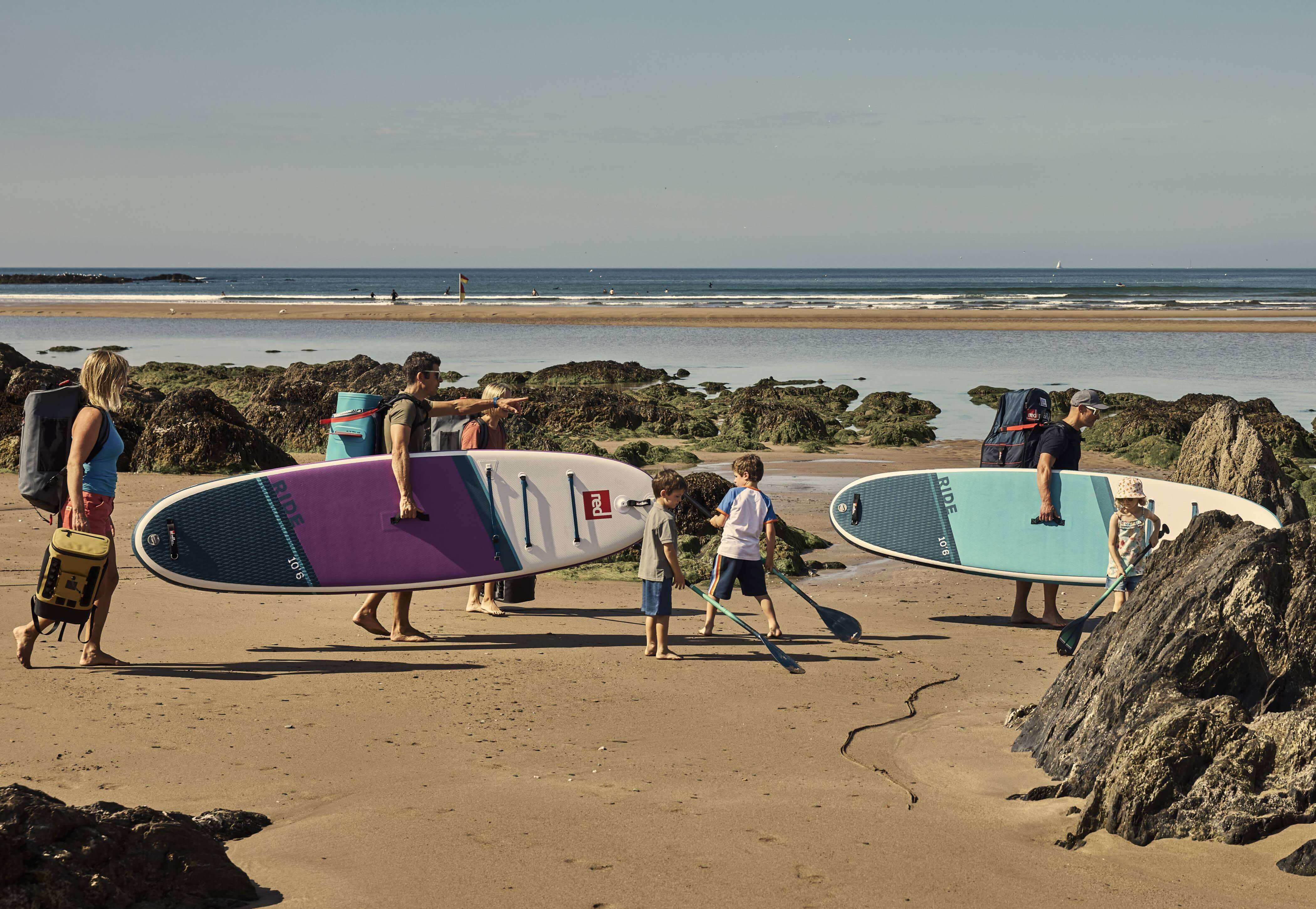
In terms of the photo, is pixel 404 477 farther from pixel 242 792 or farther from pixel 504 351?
pixel 504 351

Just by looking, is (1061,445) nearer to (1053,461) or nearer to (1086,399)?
(1053,461)

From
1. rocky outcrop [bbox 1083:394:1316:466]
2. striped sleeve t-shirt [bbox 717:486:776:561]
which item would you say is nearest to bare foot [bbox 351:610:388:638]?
striped sleeve t-shirt [bbox 717:486:776:561]

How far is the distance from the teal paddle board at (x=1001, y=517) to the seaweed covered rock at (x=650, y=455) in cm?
689

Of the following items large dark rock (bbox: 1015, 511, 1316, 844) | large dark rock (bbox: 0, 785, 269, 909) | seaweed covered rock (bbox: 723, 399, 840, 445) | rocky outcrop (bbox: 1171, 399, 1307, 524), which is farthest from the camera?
seaweed covered rock (bbox: 723, 399, 840, 445)

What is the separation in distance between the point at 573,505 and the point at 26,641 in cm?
384

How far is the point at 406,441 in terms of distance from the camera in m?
8.05

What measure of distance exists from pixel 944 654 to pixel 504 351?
3476cm

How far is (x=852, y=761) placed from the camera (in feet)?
18.3

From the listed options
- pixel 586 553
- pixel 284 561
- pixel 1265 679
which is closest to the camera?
pixel 1265 679

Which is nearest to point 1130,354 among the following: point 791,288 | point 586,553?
point 586,553

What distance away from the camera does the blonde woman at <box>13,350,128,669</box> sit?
21.7 feet

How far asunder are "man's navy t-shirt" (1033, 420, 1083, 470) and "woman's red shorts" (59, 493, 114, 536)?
669 centimetres

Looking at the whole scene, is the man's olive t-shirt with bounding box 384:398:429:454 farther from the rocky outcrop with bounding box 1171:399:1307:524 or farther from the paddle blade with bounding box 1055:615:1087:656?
the rocky outcrop with bounding box 1171:399:1307:524

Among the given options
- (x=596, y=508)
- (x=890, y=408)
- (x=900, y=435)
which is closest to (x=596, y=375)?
(x=890, y=408)
